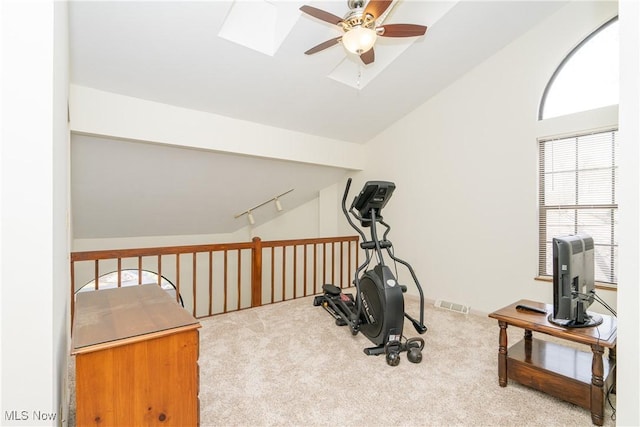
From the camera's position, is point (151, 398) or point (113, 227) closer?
point (151, 398)

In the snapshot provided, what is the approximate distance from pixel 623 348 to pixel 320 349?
1950 mm

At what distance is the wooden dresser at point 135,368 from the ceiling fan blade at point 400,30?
7.67 feet

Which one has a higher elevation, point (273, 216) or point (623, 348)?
point (273, 216)

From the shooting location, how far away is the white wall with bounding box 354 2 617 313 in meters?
3.18

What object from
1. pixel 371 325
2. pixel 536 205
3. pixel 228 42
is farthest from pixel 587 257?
pixel 228 42

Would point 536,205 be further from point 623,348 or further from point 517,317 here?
point 623,348

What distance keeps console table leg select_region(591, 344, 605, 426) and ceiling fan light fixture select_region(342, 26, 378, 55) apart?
7.68 ft

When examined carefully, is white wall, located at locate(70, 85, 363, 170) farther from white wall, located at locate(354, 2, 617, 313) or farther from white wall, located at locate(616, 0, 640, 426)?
white wall, located at locate(616, 0, 640, 426)

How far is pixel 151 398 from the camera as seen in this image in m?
1.25

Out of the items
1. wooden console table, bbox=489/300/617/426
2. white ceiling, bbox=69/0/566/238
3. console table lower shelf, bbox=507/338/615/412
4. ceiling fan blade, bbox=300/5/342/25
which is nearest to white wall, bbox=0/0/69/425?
ceiling fan blade, bbox=300/5/342/25

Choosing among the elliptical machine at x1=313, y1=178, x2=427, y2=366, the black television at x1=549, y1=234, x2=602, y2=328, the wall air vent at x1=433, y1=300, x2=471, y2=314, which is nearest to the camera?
the black television at x1=549, y1=234, x2=602, y2=328

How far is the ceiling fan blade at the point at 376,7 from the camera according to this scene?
1.93 m

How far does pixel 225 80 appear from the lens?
294 cm

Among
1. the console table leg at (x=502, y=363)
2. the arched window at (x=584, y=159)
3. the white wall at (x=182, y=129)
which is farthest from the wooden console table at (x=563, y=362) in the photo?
the white wall at (x=182, y=129)
